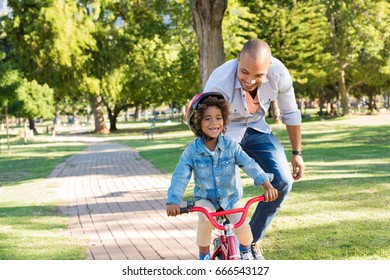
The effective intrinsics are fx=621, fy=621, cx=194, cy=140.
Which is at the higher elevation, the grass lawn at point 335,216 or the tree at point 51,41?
the tree at point 51,41

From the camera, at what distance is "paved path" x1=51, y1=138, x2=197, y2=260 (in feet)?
21.0

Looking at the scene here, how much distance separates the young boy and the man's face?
0.33 metres

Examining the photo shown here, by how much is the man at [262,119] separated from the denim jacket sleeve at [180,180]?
0.77 meters

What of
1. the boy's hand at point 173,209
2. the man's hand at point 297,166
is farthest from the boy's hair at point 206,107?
the man's hand at point 297,166

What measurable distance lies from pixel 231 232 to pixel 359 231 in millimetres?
3062

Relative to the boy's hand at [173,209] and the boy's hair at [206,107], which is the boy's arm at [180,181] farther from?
the boy's hair at [206,107]

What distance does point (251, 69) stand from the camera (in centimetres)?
416

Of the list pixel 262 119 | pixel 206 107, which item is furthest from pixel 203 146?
pixel 262 119

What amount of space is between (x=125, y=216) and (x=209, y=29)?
635cm

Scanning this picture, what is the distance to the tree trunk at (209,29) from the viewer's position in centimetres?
1338

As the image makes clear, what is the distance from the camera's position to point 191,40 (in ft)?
143

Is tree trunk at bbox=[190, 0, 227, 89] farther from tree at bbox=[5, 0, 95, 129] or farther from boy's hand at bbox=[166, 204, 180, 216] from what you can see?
tree at bbox=[5, 0, 95, 129]

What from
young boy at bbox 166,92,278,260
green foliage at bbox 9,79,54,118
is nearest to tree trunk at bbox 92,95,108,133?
green foliage at bbox 9,79,54,118

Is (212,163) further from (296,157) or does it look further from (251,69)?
(296,157)
